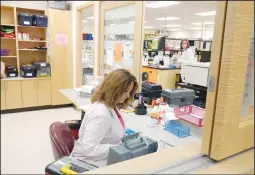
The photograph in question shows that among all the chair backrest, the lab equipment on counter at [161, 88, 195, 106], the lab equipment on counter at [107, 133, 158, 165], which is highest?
the lab equipment on counter at [107, 133, 158, 165]

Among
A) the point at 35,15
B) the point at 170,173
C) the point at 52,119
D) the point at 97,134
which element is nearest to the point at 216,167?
the point at 170,173

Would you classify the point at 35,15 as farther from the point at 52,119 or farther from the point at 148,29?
the point at 148,29

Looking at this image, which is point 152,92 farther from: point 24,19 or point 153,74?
point 24,19

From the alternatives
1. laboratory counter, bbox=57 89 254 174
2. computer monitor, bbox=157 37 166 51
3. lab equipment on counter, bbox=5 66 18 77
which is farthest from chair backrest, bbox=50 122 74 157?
computer monitor, bbox=157 37 166 51

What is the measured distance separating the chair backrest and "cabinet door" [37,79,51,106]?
3.07 meters

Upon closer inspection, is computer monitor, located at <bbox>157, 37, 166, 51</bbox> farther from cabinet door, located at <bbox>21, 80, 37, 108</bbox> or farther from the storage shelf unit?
cabinet door, located at <bbox>21, 80, 37, 108</bbox>

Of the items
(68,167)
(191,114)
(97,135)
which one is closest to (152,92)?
(191,114)

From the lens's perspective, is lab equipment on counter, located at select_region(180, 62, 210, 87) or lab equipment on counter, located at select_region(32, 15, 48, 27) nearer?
lab equipment on counter, located at select_region(180, 62, 210, 87)

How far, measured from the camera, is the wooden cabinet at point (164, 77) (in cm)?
488

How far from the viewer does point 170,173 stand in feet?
1.76

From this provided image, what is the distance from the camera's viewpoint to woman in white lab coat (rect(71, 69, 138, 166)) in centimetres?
147

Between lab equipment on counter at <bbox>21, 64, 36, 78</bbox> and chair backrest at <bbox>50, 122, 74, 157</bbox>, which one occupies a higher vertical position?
lab equipment on counter at <bbox>21, 64, 36, 78</bbox>

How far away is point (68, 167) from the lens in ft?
3.94

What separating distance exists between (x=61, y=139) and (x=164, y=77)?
11.8 ft
